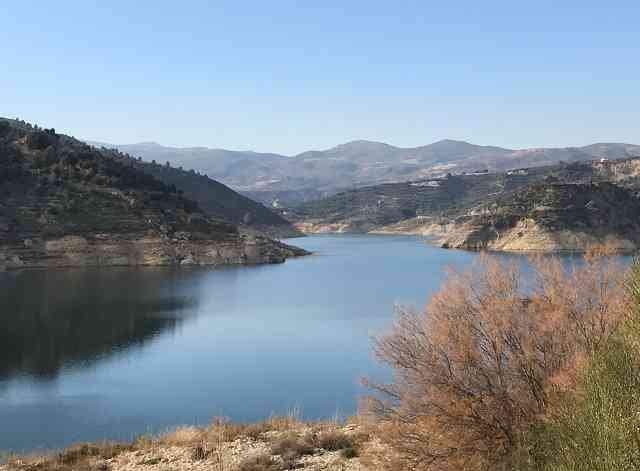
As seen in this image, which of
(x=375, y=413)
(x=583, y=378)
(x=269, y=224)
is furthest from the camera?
(x=269, y=224)

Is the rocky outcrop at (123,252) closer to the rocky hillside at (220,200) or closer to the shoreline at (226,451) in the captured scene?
the rocky hillside at (220,200)

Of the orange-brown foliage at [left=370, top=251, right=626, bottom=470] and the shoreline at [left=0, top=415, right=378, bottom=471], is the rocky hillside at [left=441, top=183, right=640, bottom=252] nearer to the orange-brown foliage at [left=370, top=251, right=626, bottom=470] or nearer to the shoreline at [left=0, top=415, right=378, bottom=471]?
the shoreline at [left=0, top=415, right=378, bottom=471]

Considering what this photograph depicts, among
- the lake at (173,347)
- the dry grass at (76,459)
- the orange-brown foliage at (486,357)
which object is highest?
the orange-brown foliage at (486,357)

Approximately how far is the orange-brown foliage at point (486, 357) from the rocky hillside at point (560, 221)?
272 ft

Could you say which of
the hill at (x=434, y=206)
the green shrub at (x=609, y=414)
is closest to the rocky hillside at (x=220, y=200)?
the hill at (x=434, y=206)

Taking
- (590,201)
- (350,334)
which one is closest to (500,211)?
(590,201)

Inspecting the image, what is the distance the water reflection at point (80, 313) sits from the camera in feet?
107

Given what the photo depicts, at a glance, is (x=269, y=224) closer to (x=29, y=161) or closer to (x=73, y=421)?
(x=29, y=161)

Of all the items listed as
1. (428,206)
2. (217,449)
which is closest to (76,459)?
(217,449)

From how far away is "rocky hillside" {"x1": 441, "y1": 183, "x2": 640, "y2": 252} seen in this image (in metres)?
93.9

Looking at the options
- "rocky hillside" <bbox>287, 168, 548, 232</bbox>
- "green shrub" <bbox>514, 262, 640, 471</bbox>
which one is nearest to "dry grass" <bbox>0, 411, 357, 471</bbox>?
"green shrub" <bbox>514, 262, 640, 471</bbox>

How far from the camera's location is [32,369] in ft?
96.1

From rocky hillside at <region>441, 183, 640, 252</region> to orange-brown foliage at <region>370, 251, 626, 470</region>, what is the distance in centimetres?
8290

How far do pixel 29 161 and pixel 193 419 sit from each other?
6879cm
